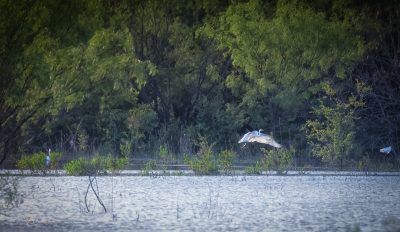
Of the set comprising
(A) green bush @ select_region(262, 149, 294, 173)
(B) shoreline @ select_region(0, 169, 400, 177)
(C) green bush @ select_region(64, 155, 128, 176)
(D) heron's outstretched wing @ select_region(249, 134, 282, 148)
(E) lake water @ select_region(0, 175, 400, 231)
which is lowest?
(E) lake water @ select_region(0, 175, 400, 231)

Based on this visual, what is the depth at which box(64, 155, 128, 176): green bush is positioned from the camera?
1962cm

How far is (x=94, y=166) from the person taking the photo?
66.0 ft

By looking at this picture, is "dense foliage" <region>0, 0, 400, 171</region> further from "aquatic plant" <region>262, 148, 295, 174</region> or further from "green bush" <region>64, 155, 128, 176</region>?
"aquatic plant" <region>262, 148, 295, 174</region>

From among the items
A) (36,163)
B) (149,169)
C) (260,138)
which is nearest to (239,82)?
(260,138)

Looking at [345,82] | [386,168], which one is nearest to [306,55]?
[345,82]

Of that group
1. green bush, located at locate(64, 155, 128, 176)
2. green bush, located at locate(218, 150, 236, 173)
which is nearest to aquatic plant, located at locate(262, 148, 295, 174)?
green bush, located at locate(218, 150, 236, 173)

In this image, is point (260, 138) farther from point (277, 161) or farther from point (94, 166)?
point (94, 166)

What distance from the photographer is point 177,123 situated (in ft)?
115

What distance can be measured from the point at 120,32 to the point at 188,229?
24077 millimetres

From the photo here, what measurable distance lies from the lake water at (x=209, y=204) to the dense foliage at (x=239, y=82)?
5735mm

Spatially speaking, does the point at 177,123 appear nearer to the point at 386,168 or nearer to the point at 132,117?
the point at 132,117

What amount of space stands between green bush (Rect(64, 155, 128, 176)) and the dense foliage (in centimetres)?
240

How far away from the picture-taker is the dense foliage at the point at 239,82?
28312mm

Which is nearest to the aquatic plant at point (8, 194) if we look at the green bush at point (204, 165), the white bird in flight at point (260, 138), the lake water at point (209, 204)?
the lake water at point (209, 204)
